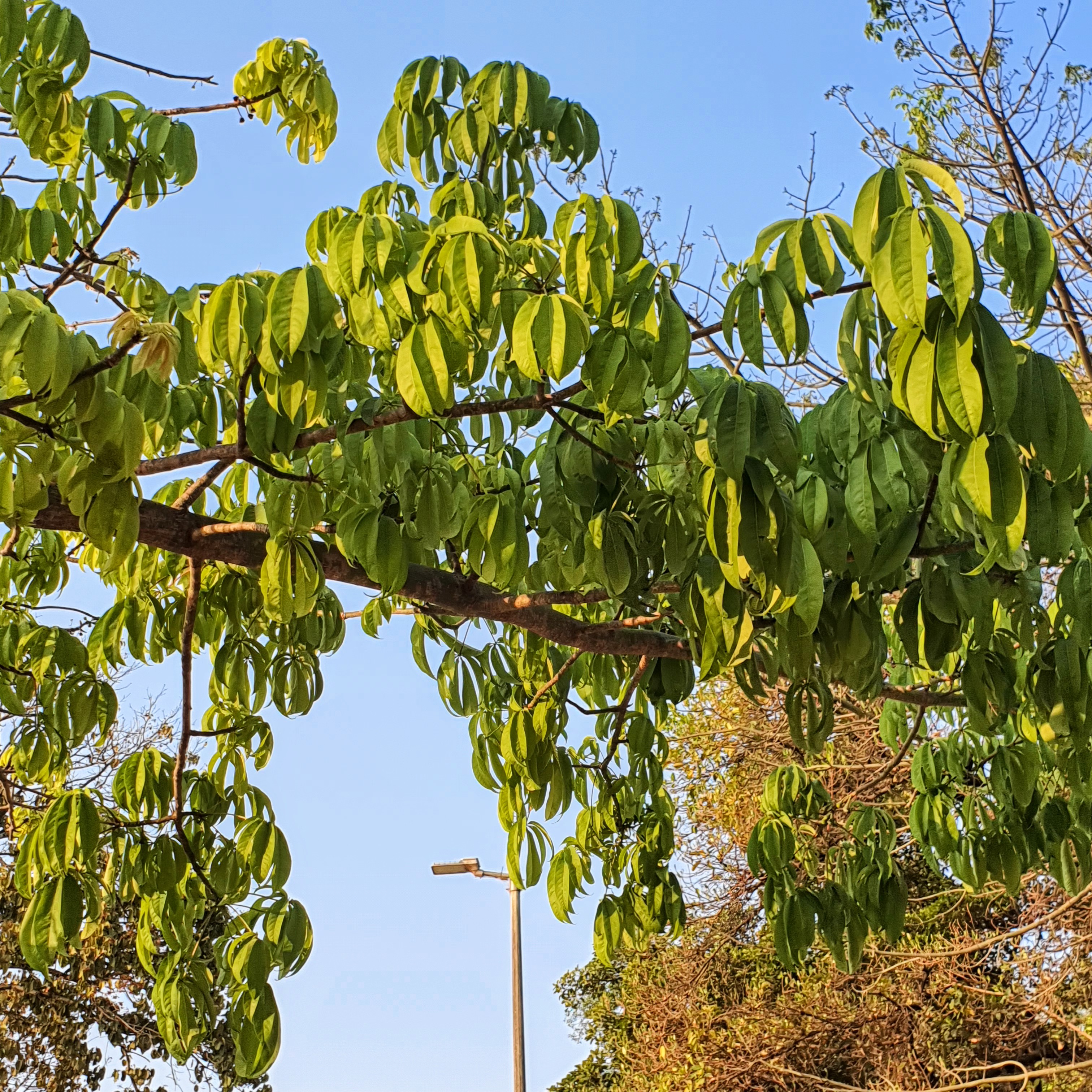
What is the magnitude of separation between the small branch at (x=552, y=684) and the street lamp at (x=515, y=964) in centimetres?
491

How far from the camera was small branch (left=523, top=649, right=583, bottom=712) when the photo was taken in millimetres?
3100

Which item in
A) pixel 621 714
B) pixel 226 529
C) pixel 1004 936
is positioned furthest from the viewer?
pixel 1004 936

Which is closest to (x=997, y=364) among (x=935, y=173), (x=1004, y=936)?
(x=935, y=173)

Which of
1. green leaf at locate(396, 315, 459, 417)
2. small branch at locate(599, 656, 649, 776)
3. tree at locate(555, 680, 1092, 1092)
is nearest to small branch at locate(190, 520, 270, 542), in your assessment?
green leaf at locate(396, 315, 459, 417)

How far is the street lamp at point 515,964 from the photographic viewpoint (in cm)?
777

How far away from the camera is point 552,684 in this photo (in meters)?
3.13

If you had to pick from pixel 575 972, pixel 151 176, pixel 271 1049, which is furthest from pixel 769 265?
pixel 575 972

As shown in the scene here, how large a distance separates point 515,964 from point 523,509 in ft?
20.3

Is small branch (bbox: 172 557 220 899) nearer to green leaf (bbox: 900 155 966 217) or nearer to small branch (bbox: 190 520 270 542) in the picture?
small branch (bbox: 190 520 270 542)

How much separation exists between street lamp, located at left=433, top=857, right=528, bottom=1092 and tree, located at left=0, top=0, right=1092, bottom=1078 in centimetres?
473

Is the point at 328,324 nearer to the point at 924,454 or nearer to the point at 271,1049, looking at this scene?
the point at 924,454

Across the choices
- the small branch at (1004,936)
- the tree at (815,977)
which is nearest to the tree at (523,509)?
the small branch at (1004,936)

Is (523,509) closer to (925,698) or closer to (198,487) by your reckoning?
(198,487)

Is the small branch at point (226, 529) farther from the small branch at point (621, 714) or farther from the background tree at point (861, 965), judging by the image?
the background tree at point (861, 965)
